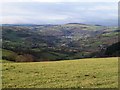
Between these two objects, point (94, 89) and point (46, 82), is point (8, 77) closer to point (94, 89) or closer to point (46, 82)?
point (46, 82)

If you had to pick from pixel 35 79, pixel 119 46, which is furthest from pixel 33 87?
pixel 119 46

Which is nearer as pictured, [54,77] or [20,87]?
[20,87]

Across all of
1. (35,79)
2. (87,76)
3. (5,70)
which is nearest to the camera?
(35,79)

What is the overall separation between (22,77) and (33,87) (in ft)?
16.7

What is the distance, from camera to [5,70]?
1132 inches

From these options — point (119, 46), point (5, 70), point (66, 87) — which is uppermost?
point (66, 87)

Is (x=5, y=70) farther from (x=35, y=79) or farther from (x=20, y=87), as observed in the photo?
(x=20, y=87)

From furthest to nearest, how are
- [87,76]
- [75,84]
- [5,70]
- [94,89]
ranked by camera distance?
[5,70]
[87,76]
[75,84]
[94,89]

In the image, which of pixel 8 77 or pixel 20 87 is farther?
pixel 8 77

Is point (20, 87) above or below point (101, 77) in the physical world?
above

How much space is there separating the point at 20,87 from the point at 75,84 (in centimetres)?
407

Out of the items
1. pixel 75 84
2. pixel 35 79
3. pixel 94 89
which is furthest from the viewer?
pixel 35 79

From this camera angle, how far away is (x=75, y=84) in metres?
20.4

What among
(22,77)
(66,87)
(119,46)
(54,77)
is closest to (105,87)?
(66,87)
